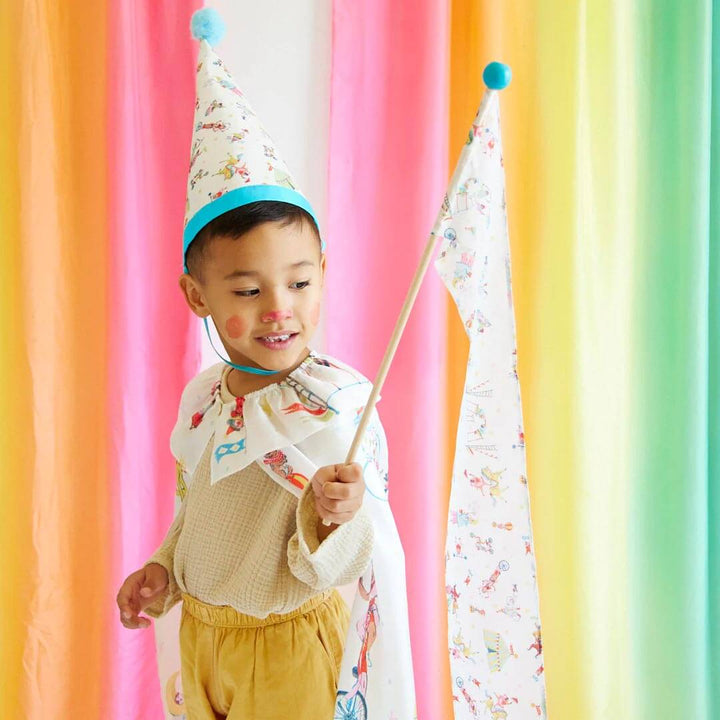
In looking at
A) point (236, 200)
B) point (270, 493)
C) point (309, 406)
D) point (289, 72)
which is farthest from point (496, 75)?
point (289, 72)

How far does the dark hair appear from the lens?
1.04 metres

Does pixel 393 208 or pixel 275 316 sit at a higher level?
pixel 393 208

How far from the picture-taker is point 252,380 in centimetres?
115

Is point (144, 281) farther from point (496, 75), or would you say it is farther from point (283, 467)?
point (496, 75)

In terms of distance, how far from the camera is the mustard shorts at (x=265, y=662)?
3.53 feet

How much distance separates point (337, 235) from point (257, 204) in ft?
1.58

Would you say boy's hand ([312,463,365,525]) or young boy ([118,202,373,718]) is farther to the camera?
young boy ([118,202,373,718])

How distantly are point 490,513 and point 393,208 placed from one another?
1.86 feet

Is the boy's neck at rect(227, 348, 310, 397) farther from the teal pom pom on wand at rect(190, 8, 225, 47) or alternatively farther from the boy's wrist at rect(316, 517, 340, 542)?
the teal pom pom on wand at rect(190, 8, 225, 47)

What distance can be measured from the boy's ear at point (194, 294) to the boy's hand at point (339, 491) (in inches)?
11.6

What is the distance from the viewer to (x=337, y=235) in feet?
4.99

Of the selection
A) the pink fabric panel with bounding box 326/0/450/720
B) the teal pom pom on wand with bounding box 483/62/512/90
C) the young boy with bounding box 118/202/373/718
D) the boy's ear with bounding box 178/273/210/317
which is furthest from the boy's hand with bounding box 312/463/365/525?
the pink fabric panel with bounding box 326/0/450/720

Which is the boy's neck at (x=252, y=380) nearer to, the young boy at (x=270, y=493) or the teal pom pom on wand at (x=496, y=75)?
the young boy at (x=270, y=493)

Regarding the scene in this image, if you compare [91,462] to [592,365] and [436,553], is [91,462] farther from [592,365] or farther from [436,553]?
[592,365]
